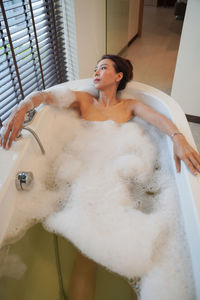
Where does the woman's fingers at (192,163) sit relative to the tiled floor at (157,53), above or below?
above

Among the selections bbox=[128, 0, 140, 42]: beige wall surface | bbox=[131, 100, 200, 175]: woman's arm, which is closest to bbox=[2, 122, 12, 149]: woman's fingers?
bbox=[131, 100, 200, 175]: woman's arm

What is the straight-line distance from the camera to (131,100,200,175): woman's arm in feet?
3.71

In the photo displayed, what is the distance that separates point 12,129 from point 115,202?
0.63 m

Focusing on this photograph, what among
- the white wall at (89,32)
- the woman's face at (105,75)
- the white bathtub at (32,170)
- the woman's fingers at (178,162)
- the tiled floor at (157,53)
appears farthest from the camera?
the tiled floor at (157,53)

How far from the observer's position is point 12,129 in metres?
1.24

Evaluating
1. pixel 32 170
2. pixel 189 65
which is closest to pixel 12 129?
pixel 32 170

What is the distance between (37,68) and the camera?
81.4 inches

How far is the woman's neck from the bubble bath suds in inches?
5.5

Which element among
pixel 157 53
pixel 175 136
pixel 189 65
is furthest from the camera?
pixel 157 53

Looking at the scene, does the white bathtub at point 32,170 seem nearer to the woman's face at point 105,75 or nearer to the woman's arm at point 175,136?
the woman's arm at point 175,136

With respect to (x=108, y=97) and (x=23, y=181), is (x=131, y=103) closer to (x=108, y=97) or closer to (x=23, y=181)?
(x=108, y=97)

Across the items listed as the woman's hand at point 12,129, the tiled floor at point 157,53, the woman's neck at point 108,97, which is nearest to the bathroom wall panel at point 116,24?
the tiled floor at point 157,53

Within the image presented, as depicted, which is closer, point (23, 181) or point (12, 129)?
point (23, 181)

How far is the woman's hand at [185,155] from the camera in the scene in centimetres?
111
